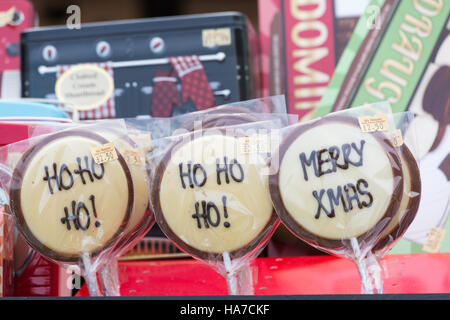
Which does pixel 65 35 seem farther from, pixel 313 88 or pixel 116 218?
pixel 116 218

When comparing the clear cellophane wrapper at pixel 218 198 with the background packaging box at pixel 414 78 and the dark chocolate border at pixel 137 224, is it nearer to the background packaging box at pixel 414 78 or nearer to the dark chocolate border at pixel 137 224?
the dark chocolate border at pixel 137 224

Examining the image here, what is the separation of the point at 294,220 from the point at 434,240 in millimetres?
652

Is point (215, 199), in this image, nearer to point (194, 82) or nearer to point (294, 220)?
point (294, 220)

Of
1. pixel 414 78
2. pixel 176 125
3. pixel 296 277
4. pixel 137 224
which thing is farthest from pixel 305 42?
pixel 137 224

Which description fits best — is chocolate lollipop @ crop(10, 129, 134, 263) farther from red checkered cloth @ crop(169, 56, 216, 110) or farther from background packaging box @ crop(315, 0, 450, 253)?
background packaging box @ crop(315, 0, 450, 253)

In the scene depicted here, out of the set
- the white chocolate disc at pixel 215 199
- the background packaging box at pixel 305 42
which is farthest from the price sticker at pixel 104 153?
Result: the background packaging box at pixel 305 42

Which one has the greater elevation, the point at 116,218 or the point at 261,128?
the point at 261,128

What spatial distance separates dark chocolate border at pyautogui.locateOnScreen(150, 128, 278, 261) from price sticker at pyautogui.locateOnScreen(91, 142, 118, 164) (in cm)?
9

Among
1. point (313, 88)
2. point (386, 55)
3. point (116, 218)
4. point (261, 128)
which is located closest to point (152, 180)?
point (116, 218)

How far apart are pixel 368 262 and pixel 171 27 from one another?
1012 mm

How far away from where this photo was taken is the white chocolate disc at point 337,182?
3.06 feet

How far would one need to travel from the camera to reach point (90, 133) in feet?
3.48

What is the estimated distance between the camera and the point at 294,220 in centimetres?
95

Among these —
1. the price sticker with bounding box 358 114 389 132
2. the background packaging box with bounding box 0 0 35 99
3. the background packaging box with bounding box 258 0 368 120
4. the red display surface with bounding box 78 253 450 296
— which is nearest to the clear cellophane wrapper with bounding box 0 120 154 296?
the red display surface with bounding box 78 253 450 296
